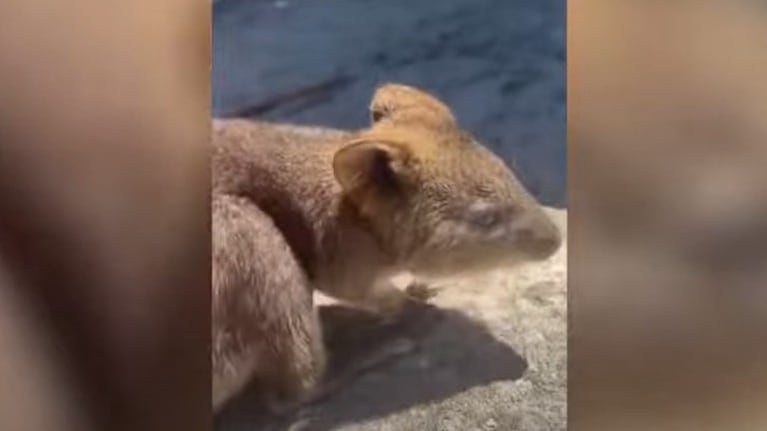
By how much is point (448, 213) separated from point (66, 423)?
2.18 ft

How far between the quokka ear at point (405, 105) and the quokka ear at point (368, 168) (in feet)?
0.15

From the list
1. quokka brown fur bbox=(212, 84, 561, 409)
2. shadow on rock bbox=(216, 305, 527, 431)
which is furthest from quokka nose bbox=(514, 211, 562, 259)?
shadow on rock bbox=(216, 305, 527, 431)

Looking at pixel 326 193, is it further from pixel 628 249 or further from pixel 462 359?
pixel 628 249

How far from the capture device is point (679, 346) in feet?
5.69

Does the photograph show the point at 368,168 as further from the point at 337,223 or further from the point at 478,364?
the point at 478,364

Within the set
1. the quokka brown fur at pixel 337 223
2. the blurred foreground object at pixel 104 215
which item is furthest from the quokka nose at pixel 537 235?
the blurred foreground object at pixel 104 215

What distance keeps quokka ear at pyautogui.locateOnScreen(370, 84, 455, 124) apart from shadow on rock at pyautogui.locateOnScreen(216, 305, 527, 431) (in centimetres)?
30

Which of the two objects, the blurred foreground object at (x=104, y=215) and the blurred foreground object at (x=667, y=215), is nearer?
the blurred foreground object at (x=104, y=215)

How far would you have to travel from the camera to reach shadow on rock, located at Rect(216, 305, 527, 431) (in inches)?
65.5

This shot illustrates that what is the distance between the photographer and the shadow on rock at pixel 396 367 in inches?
65.5

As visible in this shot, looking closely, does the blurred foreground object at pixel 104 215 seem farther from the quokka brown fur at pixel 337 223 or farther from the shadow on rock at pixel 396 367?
the shadow on rock at pixel 396 367

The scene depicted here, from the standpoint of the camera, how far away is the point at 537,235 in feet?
5.59

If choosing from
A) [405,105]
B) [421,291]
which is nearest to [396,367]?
[421,291]

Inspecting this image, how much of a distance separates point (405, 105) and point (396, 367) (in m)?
0.41
